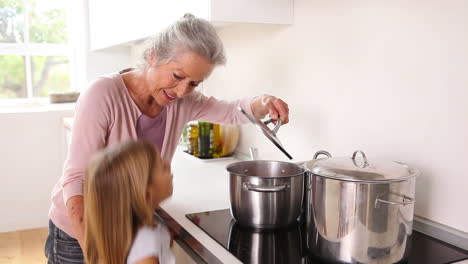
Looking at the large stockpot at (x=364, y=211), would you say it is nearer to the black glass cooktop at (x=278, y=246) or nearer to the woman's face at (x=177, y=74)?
the black glass cooktop at (x=278, y=246)

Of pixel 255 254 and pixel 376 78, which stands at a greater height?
pixel 376 78

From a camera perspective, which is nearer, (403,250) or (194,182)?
(403,250)

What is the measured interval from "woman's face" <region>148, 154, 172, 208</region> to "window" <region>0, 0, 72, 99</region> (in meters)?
2.98

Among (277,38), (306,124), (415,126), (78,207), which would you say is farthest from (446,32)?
(78,207)

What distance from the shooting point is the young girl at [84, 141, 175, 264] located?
0.96 meters

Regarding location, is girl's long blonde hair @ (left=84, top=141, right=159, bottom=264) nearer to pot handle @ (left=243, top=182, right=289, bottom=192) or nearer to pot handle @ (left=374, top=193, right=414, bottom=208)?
pot handle @ (left=243, top=182, right=289, bottom=192)

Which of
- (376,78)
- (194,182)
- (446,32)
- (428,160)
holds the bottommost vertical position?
(194,182)

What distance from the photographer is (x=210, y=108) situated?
1549 mm

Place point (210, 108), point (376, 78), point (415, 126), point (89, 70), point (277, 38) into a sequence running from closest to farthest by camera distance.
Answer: point (415, 126) < point (376, 78) < point (210, 108) < point (277, 38) < point (89, 70)

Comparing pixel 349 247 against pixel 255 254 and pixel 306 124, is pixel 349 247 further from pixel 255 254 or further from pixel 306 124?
pixel 306 124

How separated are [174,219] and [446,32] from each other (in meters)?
0.85

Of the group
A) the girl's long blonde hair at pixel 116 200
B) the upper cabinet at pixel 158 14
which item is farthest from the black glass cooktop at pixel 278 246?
the upper cabinet at pixel 158 14

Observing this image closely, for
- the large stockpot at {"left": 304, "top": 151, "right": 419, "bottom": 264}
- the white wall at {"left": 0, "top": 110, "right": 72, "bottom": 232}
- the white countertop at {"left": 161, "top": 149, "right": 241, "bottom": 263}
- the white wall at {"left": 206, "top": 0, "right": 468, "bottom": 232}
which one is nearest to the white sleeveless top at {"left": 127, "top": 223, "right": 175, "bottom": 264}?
the white countertop at {"left": 161, "top": 149, "right": 241, "bottom": 263}

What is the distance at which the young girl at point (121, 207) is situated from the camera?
37.6 inches
